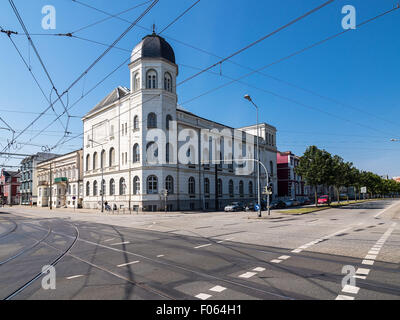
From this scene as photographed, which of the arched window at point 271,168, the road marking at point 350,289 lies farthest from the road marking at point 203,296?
the arched window at point 271,168

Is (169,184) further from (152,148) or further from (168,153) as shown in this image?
(152,148)

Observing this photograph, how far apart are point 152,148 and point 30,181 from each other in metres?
62.5

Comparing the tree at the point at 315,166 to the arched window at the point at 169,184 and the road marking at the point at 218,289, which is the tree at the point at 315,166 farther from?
the road marking at the point at 218,289

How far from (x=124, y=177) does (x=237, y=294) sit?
124ft

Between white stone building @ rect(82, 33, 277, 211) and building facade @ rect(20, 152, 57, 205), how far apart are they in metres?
37.2

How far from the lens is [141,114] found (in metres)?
38.8

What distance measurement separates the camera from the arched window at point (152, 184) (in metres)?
37.9

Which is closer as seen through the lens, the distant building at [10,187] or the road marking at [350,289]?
the road marking at [350,289]

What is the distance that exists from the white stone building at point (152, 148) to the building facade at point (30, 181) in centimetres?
3720

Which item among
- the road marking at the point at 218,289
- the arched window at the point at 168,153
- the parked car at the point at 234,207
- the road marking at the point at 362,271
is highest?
the arched window at the point at 168,153

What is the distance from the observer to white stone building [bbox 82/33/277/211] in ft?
126

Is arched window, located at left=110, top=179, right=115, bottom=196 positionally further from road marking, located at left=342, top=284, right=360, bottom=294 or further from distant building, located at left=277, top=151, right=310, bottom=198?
distant building, located at left=277, top=151, right=310, bottom=198
